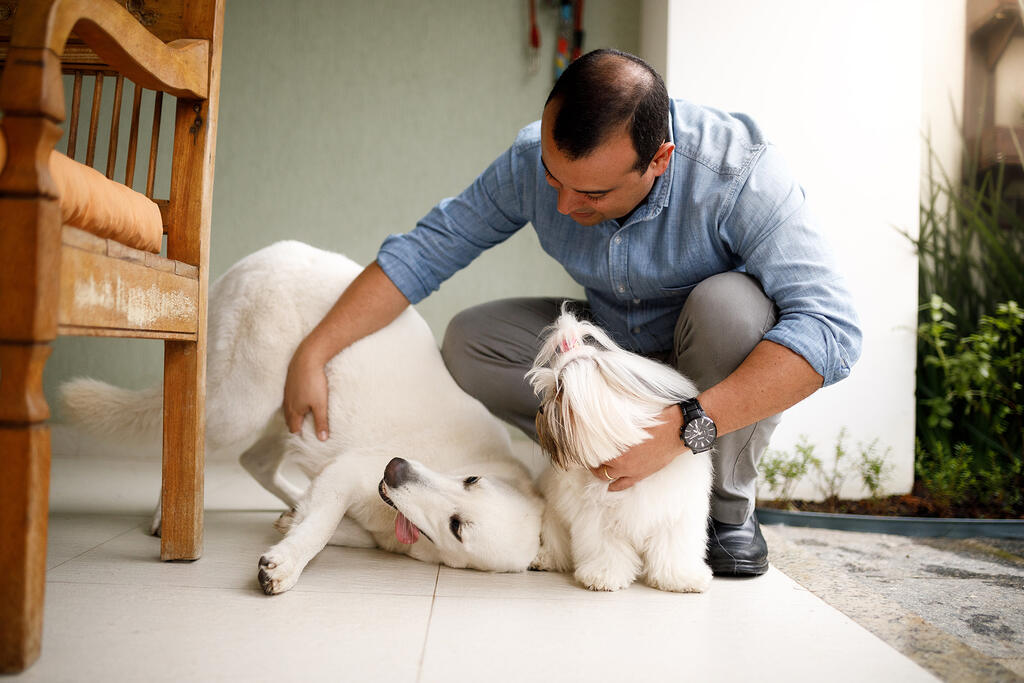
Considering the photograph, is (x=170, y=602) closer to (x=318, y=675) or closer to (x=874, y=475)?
(x=318, y=675)

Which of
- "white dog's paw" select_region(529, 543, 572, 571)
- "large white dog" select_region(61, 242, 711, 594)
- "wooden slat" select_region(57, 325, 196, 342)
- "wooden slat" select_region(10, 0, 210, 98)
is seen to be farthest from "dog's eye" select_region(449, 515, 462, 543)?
"wooden slat" select_region(10, 0, 210, 98)

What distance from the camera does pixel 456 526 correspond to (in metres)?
1.52

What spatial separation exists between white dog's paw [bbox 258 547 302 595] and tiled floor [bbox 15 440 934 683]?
0.02 meters

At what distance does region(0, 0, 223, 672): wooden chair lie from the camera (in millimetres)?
917

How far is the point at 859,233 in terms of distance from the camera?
2723 mm

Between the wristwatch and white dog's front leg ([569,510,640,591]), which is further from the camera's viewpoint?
white dog's front leg ([569,510,640,591])

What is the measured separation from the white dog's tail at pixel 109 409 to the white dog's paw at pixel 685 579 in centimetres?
123

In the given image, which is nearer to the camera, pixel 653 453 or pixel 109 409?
pixel 653 453

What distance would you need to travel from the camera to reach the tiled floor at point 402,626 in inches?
41.4

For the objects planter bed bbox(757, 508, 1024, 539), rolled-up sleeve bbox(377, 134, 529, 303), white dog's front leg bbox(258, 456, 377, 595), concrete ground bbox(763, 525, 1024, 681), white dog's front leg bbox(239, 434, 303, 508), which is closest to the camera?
concrete ground bbox(763, 525, 1024, 681)

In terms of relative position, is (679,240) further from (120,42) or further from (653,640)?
(120,42)

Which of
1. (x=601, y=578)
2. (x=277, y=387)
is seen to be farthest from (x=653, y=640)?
(x=277, y=387)

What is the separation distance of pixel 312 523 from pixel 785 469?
181 cm

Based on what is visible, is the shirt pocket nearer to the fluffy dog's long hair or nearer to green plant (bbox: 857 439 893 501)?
the fluffy dog's long hair
